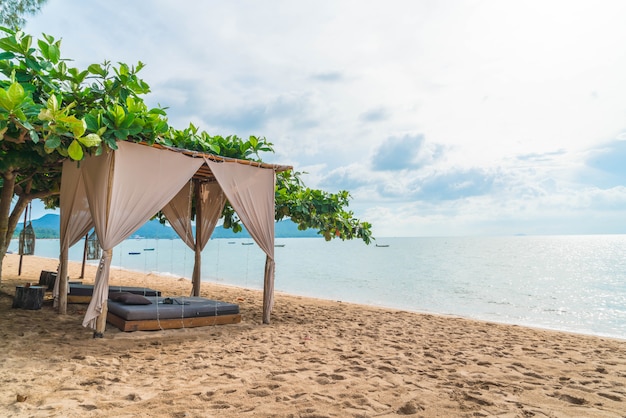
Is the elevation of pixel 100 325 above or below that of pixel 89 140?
below

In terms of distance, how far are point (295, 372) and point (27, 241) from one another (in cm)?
808

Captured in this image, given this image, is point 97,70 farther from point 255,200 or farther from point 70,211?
point 255,200

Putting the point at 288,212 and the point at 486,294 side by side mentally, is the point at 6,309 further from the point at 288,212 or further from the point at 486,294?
the point at 486,294

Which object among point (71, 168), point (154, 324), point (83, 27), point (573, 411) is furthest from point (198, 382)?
point (83, 27)

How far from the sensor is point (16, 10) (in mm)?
6500

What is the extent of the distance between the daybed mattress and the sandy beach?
9.2 inches

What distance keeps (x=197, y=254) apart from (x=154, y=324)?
2.43m

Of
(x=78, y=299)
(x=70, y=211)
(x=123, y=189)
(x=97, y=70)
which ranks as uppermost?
(x=97, y=70)

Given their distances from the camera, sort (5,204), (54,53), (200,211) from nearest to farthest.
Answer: (54,53)
(5,204)
(200,211)

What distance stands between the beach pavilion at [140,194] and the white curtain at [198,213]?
21mm

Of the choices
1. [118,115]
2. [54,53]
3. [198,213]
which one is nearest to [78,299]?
[198,213]

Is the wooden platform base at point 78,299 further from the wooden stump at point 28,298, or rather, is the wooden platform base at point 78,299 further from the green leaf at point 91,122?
the green leaf at point 91,122

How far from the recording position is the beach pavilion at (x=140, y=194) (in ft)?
15.5

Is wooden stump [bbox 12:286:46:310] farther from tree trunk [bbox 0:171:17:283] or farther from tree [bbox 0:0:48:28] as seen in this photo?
tree [bbox 0:0:48:28]
